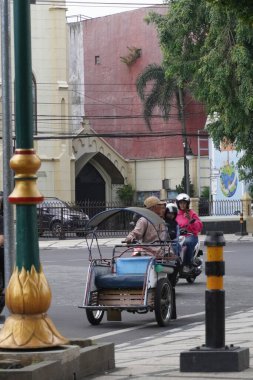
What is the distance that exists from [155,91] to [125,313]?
46890 mm

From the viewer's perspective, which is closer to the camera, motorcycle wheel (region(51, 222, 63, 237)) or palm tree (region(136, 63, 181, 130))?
motorcycle wheel (region(51, 222, 63, 237))

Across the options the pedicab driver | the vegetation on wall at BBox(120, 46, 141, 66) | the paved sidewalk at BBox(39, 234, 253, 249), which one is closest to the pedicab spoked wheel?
the pedicab driver

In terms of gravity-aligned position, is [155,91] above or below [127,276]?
above

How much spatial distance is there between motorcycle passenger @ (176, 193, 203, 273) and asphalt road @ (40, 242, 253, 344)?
57cm

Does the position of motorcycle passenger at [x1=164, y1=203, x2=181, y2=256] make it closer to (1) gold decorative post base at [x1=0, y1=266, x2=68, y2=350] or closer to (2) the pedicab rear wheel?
(2) the pedicab rear wheel

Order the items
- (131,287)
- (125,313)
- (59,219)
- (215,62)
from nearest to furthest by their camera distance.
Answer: (131,287) → (125,313) → (215,62) → (59,219)

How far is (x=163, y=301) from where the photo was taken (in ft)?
50.8

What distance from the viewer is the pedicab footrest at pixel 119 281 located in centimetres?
1528

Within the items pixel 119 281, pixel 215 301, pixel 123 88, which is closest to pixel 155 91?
pixel 123 88

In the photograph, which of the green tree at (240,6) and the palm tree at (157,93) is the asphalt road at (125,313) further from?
the palm tree at (157,93)

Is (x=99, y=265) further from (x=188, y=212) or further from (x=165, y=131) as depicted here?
(x=165, y=131)

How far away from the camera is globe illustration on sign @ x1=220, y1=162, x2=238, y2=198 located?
2371 inches

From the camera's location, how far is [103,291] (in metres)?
15.5

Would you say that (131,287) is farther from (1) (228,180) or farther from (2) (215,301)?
(1) (228,180)
